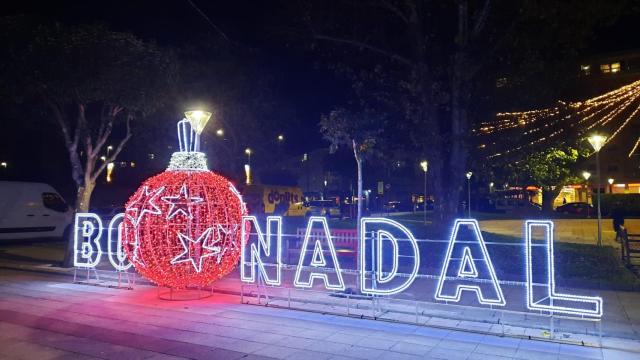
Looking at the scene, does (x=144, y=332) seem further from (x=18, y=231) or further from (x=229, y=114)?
(x=229, y=114)

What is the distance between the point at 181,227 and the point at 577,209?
1561 inches

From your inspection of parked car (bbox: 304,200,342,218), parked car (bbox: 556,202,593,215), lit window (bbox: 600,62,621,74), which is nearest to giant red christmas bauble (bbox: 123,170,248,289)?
parked car (bbox: 304,200,342,218)

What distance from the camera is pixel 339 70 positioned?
15133 millimetres

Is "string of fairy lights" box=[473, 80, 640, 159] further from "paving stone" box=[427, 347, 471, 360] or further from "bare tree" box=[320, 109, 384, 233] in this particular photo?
"paving stone" box=[427, 347, 471, 360]

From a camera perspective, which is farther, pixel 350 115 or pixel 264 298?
pixel 350 115

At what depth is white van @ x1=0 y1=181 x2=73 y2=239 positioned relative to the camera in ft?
67.3

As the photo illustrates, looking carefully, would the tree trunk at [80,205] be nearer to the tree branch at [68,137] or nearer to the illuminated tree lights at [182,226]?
the tree branch at [68,137]

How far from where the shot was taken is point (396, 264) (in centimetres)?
820

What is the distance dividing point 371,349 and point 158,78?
10168 mm

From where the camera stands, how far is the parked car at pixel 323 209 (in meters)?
36.1

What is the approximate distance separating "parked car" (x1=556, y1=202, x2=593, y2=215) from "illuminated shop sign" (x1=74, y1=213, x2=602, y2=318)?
1155 inches

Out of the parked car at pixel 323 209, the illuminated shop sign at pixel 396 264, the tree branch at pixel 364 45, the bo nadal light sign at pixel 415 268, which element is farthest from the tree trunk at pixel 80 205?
the parked car at pixel 323 209

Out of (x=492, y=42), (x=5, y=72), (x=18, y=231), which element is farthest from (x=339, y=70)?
(x=18, y=231)

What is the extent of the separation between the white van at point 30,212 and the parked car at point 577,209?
119 ft
